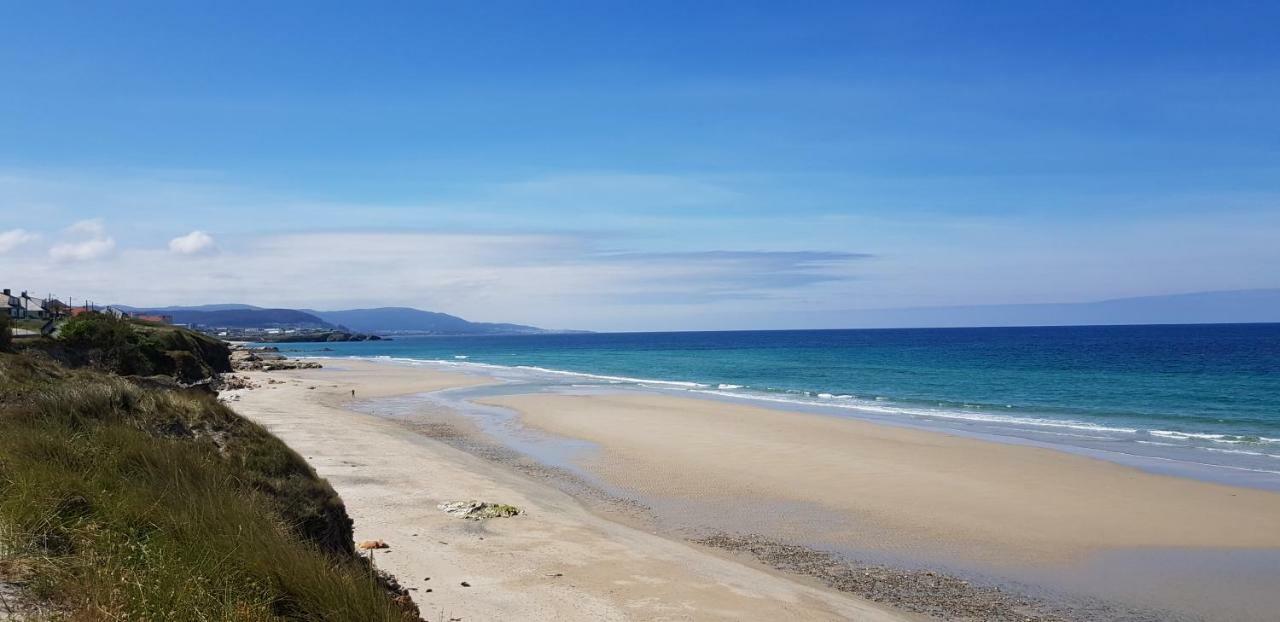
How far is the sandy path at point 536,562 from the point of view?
28.3 feet

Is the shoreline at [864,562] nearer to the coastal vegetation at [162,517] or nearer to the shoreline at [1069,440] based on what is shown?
the shoreline at [1069,440]

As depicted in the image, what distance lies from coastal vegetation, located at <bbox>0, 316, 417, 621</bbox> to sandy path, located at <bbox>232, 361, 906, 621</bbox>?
1657 millimetres

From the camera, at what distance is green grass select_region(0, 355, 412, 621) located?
3904 mm

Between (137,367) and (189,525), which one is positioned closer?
(189,525)

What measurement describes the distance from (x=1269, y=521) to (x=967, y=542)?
18.5ft

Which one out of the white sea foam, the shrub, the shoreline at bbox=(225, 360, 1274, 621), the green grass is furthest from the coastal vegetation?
the white sea foam

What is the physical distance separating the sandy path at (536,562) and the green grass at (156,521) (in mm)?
1811

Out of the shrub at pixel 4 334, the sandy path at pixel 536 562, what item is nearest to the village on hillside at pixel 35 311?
the shrub at pixel 4 334

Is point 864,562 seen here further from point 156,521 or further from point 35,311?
point 35,311

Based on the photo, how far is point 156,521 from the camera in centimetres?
497

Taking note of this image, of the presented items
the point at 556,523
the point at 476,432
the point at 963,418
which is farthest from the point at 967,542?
the point at 963,418

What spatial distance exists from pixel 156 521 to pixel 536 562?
5771mm

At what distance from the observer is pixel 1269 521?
45.1ft

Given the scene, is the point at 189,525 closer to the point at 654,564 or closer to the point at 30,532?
the point at 30,532
